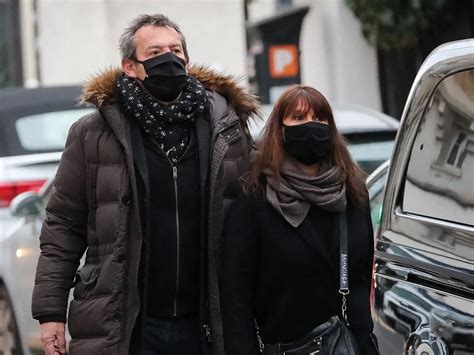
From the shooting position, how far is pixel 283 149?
377 cm

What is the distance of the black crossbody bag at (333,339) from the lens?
362 cm

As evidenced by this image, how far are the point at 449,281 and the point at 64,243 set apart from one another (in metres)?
1.29

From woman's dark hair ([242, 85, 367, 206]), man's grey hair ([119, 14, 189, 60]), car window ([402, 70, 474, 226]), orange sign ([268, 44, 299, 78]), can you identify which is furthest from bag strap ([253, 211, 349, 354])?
orange sign ([268, 44, 299, 78])

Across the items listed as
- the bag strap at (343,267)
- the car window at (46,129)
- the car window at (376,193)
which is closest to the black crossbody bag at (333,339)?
the bag strap at (343,267)

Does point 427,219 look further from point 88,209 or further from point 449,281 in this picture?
point 88,209

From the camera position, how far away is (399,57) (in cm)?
1639

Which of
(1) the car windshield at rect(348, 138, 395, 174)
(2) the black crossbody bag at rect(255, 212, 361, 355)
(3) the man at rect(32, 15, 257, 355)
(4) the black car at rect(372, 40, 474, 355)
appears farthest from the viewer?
(1) the car windshield at rect(348, 138, 395, 174)

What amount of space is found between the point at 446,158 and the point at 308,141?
1.42ft

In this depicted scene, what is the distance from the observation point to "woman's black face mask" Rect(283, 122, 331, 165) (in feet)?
12.1

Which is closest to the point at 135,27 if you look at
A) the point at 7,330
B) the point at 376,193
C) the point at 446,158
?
the point at 446,158

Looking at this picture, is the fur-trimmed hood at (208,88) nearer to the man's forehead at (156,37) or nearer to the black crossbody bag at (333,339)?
the man's forehead at (156,37)

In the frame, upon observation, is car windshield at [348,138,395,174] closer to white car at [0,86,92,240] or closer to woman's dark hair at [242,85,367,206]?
white car at [0,86,92,240]

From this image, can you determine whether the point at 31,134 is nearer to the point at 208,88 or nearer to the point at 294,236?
the point at 208,88

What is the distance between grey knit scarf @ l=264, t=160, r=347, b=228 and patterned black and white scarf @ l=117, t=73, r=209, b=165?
429 millimetres
